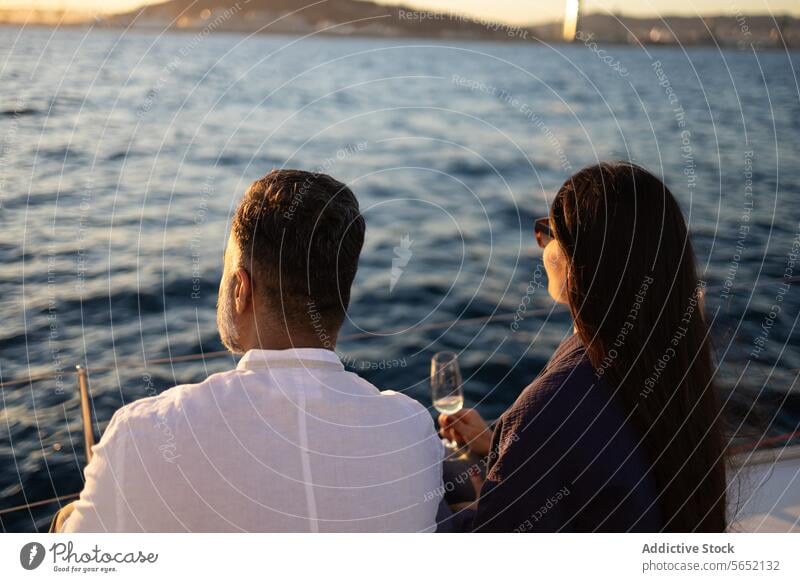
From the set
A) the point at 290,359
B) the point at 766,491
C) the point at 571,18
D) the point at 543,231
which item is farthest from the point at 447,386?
the point at 571,18

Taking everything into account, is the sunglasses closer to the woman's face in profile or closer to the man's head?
the woman's face in profile

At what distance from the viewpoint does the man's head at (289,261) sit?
4.47 feet

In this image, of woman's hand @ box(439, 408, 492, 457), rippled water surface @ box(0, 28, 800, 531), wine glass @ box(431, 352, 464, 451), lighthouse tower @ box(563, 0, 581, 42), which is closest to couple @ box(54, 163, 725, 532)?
woman's hand @ box(439, 408, 492, 457)

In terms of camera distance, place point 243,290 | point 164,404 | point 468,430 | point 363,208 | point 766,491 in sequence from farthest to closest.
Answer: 1. point 363,208
2. point 766,491
3. point 468,430
4. point 243,290
5. point 164,404

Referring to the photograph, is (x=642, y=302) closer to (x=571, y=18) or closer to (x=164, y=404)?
(x=164, y=404)

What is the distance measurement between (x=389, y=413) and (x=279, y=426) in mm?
186

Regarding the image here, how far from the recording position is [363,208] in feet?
30.2

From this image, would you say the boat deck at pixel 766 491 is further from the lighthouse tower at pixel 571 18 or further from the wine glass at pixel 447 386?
the lighthouse tower at pixel 571 18

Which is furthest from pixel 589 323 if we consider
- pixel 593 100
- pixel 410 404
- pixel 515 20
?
pixel 593 100

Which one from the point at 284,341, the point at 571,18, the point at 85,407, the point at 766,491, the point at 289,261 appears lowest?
the point at 766,491

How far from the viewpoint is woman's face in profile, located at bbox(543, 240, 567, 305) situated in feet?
5.03

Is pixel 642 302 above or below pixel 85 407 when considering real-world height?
above

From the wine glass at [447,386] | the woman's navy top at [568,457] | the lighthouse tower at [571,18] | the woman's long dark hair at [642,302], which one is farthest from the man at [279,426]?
the lighthouse tower at [571,18]
